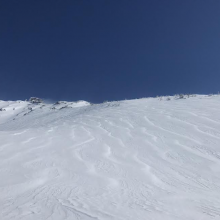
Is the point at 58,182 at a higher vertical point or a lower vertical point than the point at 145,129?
lower

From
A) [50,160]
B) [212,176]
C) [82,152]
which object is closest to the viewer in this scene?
[212,176]

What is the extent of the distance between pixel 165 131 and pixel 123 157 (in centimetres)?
153

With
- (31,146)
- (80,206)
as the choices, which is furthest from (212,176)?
(31,146)

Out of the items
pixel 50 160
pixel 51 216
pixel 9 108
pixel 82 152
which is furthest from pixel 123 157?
pixel 9 108

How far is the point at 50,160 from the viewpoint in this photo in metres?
3.08

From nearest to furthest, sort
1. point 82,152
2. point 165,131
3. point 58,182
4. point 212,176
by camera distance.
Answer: point 58,182
point 212,176
point 82,152
point 165,131

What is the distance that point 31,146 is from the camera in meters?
3.88

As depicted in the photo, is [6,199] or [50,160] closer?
[6,199]

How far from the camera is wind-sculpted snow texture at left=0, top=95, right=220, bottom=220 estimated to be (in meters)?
1.73

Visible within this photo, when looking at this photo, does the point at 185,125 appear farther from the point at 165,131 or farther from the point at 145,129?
the point at 145,129

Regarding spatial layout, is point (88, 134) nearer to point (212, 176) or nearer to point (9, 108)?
point (212, 176)

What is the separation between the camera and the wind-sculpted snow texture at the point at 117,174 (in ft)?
5.67

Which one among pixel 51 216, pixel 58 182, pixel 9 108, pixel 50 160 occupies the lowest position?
pixel 51 216

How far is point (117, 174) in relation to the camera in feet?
8.44
